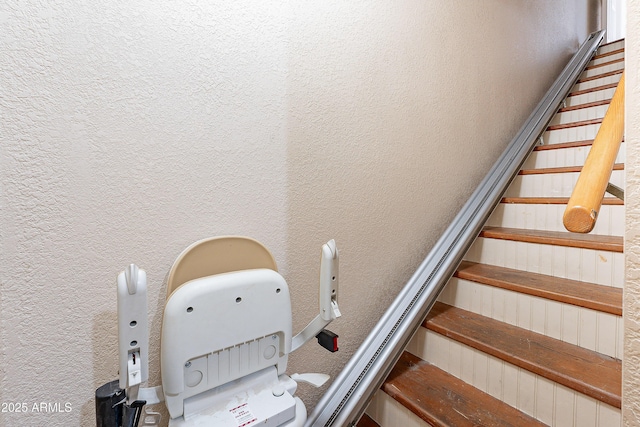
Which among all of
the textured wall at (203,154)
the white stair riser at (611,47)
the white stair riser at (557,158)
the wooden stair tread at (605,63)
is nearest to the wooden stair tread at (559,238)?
the textured wall at (203,154)

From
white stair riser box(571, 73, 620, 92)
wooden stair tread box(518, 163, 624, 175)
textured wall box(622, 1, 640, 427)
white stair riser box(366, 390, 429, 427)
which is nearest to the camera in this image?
textured wall box(622, 1, 640, 427)

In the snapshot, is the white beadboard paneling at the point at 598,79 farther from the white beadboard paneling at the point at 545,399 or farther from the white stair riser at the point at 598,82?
the white beadboard paneling at the point at 545,399

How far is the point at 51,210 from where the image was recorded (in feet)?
2.32

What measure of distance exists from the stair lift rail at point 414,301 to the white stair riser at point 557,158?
76mm

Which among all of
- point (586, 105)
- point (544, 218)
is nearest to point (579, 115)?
point (586, 105)

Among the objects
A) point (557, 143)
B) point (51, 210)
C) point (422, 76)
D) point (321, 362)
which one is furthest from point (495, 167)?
point (51, 210)

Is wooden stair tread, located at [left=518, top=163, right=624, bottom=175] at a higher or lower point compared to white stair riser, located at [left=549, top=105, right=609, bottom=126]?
lower

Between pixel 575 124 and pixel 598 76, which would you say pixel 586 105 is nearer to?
pixel 575 124

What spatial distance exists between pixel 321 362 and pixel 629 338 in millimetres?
915

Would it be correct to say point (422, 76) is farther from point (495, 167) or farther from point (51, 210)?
A: point (51, 210)

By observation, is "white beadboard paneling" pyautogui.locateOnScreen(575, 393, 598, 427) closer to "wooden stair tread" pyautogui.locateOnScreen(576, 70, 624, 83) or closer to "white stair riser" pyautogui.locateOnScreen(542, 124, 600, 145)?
"white stair riser" pyautogui.locateOnScreen(542, 124, 600, 145)

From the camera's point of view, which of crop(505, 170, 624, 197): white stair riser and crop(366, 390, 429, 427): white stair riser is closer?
crop(366, 390, 429, 427): white stair riser

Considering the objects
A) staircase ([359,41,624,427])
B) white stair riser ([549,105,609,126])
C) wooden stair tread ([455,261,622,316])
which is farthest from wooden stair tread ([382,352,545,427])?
white stair riser ([549,105,609,126])

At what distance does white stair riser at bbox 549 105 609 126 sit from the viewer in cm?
187
